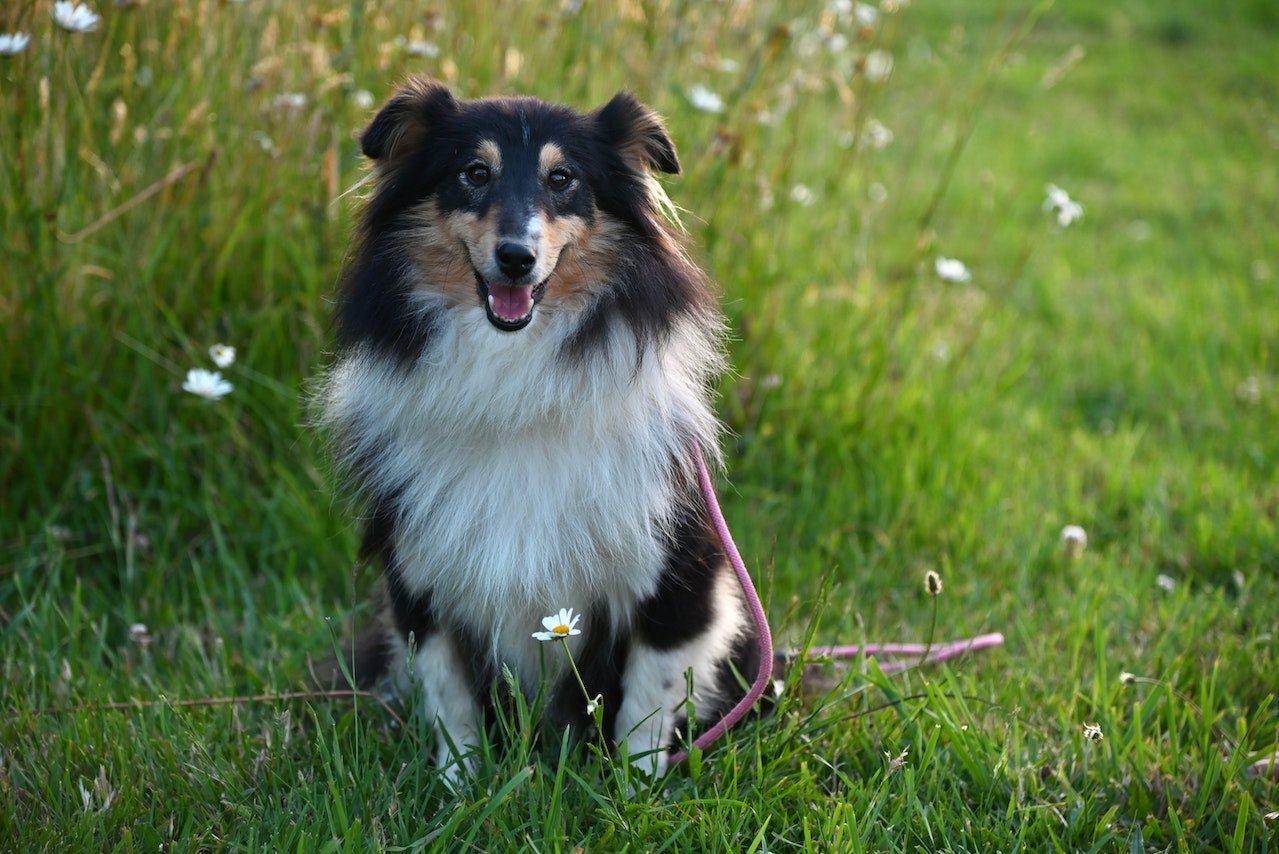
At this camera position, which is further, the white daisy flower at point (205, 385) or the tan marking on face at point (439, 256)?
the white daisy flower at point (205, 385)

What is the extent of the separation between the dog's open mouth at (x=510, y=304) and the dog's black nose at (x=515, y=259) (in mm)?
52

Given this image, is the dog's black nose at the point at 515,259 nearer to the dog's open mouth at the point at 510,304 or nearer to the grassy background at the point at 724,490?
the dog's open mouth at the point at 510,304

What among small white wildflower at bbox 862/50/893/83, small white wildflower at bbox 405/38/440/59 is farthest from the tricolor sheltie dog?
small white wildflower at bbox 862/50/893/83

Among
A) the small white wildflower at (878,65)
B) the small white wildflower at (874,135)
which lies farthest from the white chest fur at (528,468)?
the small white wildflower at (874,135)

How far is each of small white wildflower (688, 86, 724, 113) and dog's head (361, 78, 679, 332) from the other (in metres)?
1.13

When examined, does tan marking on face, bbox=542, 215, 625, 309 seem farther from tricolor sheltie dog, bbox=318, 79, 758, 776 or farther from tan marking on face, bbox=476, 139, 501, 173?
tan marking on face, bbox=476, 139, 501, 173

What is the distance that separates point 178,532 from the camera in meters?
3.68

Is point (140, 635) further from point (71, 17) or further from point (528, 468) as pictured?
point (71, 17)

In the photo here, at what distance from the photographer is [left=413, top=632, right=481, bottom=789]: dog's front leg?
8.70 ft

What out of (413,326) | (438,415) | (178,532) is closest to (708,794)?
(438,415)

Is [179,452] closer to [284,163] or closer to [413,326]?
[284,163]

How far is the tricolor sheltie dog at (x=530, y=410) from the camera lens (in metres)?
2.53

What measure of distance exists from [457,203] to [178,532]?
5.78 feet

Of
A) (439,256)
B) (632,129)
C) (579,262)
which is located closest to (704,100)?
(632,129)
